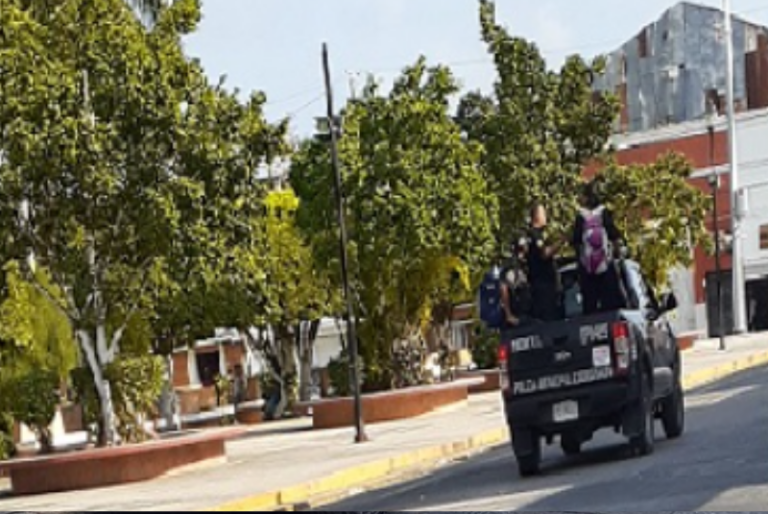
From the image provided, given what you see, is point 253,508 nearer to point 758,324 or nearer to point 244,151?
point 244,151

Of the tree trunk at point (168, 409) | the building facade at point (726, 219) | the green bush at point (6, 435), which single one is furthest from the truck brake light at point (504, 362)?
the building facade at point (726, 219)

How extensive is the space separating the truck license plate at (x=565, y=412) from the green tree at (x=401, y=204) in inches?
617

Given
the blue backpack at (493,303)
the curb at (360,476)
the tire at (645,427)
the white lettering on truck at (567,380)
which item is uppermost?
the blue backpack at (493,303)

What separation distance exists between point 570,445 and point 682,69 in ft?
234

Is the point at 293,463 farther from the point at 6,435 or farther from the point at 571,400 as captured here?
the point at 6,435

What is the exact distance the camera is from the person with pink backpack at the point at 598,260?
1717cm

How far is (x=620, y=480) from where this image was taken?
15.2 m

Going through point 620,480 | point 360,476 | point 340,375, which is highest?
point 340,375

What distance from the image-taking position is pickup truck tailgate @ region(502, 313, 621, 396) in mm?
16828

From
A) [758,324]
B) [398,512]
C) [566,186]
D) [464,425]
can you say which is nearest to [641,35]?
[758,324]

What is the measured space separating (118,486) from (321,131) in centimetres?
1442

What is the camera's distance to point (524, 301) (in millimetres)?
17641

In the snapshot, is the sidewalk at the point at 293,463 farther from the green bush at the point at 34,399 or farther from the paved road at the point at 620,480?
the green bush at the point at 34,399

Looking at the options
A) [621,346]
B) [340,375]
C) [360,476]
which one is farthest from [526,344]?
[340,375]
